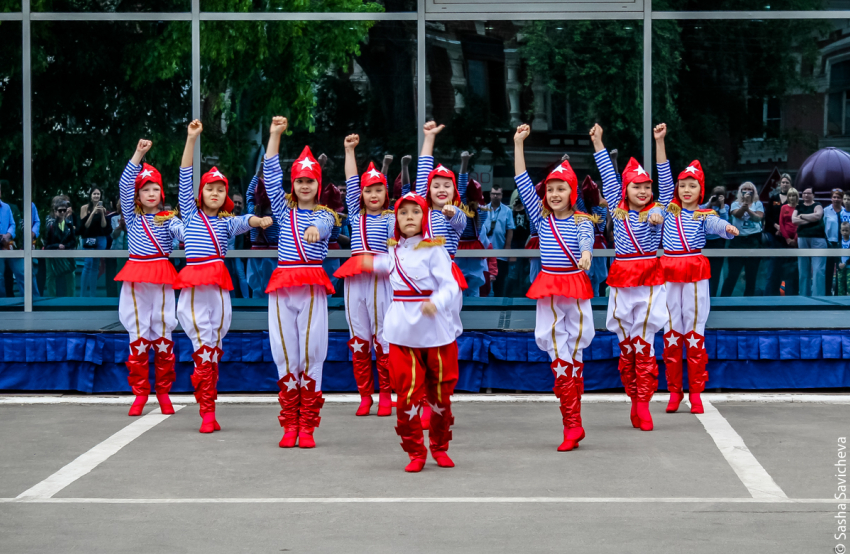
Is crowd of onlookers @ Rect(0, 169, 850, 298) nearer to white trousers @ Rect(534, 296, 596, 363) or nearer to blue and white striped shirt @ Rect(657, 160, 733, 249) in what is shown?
blue and white striped shirt @ Rect(657, 160, 733, 249)

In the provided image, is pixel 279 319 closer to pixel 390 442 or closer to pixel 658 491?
pixel 390 442

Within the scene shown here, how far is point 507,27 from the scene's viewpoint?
10531 mm

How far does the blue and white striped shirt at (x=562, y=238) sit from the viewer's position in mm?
6762

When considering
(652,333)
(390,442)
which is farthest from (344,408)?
(652,333)

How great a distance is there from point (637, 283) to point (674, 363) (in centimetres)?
84

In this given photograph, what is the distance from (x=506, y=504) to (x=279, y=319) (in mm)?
2220

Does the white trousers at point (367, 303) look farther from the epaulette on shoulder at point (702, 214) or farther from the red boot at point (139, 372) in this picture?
the epaulette on shoulder at point (702, 214)

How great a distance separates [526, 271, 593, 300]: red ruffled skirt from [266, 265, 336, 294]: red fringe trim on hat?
1.34 m

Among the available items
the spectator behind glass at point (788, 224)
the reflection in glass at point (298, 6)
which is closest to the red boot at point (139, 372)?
the reflection in glass at point (298, 6)

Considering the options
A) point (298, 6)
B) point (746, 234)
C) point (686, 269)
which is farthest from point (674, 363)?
point (298, 6)

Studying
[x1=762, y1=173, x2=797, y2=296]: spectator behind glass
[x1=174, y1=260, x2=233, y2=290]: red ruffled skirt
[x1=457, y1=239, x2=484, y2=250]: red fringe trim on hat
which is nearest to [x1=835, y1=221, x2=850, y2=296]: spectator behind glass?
[x1=762, y1=173, x2=797, y2=296]: spectator behind glass

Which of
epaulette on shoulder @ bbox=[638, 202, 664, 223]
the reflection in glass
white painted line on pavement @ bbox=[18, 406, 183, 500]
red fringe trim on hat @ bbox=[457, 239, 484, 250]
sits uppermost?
the reflection in glass

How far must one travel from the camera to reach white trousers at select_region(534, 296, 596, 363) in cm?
672

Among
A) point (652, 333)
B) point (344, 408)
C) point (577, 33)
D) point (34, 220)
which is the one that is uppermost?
point (577, 33)
